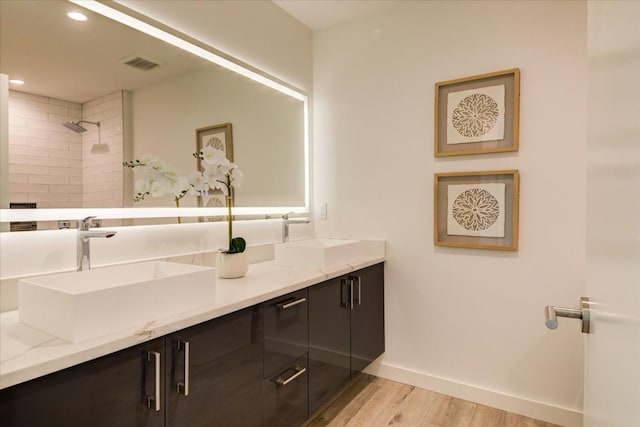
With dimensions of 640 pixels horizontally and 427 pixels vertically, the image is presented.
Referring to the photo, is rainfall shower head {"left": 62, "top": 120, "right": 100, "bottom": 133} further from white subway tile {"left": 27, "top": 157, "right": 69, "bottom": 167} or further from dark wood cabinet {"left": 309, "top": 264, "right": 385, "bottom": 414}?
dark wood cabinet {"left": 309, "top": 264, "right": 385, "bottom": 414}

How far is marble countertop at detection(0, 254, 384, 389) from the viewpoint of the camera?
807 millimetres

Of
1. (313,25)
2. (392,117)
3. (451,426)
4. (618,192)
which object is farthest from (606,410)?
(313,25)

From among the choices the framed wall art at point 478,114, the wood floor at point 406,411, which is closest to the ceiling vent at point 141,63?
the framed wall art at point 478,114

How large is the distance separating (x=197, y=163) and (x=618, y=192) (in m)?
1.79

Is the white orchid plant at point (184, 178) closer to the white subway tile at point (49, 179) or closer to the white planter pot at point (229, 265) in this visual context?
the white planter pot at point (229, 265)

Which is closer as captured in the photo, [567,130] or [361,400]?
[567,130]

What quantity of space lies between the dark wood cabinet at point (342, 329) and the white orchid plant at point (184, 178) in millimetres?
531

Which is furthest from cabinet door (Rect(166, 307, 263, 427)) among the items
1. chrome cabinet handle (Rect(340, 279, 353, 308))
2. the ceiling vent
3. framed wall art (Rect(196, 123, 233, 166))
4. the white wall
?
the white wall

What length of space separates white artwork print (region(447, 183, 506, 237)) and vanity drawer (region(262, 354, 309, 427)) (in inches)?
48.2

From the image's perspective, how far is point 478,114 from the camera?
215cm

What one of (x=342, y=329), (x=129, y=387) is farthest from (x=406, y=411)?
(x=129, y=387)

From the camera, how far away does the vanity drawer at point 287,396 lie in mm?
1479

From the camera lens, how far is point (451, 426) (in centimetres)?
194

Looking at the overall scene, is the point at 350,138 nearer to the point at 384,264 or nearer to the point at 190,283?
the point at 384,264
